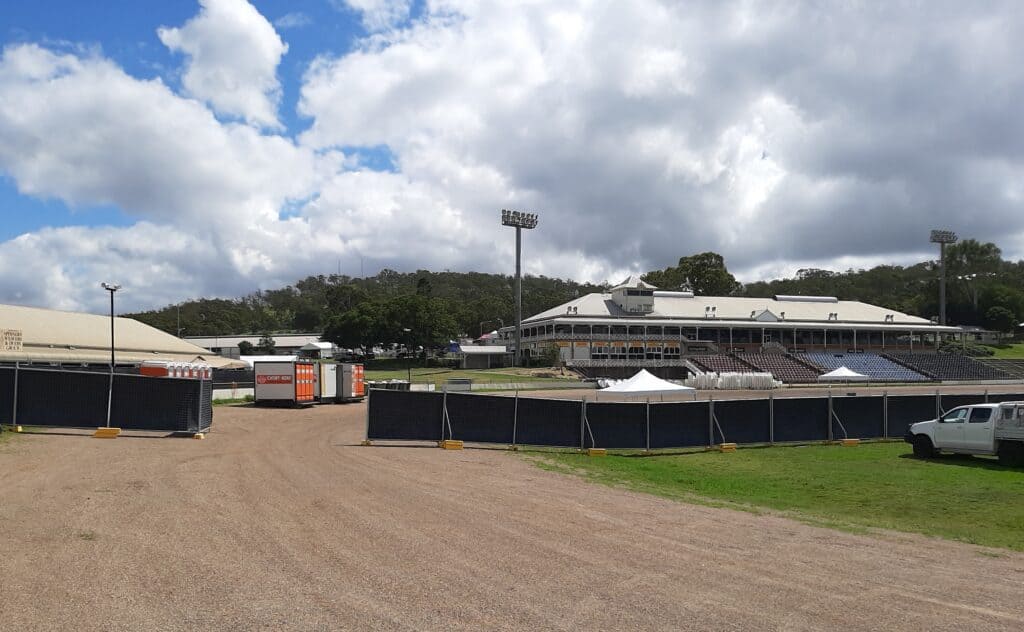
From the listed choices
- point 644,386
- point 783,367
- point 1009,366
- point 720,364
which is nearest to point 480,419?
point 644,386

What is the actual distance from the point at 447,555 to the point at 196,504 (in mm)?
4728

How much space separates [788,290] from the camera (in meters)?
177

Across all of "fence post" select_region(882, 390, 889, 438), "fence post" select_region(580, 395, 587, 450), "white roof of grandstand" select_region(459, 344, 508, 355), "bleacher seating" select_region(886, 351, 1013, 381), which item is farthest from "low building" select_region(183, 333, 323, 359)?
"fence post" select_region(882, 390, 889, 438)

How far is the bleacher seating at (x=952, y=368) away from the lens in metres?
75.3

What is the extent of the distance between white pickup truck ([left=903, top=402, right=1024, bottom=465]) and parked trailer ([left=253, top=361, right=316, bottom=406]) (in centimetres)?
2570

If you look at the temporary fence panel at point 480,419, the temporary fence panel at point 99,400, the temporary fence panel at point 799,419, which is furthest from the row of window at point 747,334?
the temporary fence panel at point 99,400

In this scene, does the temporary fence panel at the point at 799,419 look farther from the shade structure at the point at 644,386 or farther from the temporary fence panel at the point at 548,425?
the shade structure at the point at 644,386

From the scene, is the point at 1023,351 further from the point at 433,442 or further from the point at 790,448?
the point at 433,442

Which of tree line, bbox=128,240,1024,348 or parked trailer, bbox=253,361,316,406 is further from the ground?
tree line, bbox=128,240,1024,348

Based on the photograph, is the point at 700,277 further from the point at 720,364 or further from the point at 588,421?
the point at 588,421

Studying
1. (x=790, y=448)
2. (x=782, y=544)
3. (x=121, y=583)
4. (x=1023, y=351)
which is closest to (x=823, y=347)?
(x=1023, y=351)

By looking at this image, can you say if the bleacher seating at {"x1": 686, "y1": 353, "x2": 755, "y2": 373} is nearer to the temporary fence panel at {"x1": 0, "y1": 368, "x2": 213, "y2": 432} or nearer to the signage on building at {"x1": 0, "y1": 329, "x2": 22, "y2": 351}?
the signage on building at {"x1": 0, "y1": 329, "x2": 22, "y2": 351}

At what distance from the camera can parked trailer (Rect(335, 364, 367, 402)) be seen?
3856 cm

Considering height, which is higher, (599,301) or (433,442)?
(599,301)
